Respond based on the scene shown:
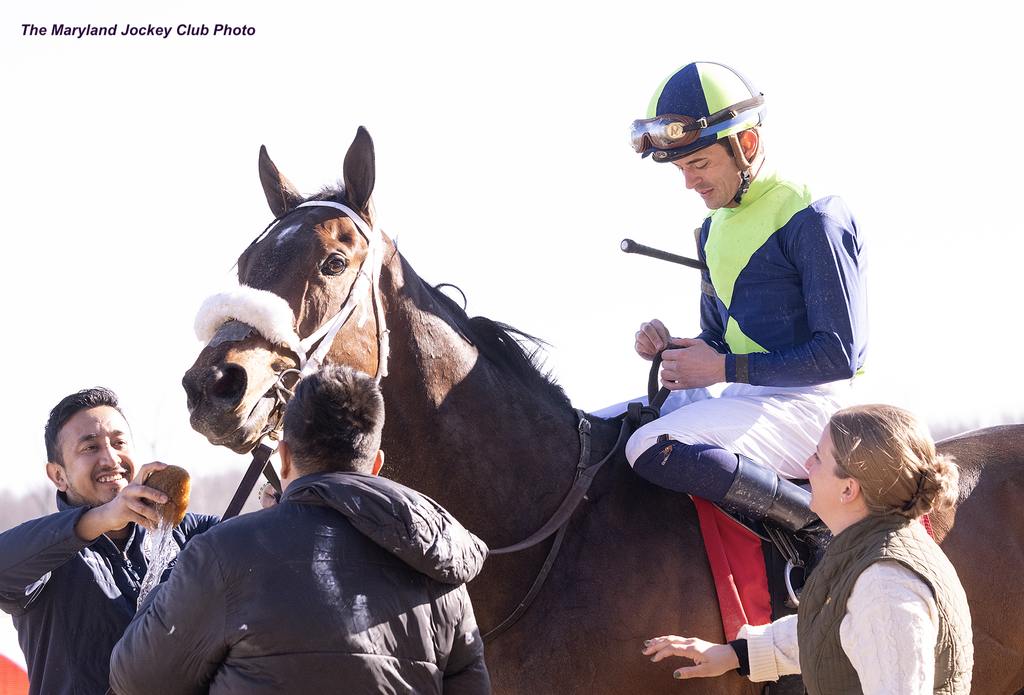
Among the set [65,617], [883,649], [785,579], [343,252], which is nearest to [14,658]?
[65,617]

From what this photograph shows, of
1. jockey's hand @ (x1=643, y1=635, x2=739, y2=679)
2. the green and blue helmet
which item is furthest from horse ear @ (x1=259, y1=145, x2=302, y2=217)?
jockey's hand @ (x1=643, y1=635, x2=739, y2=679)

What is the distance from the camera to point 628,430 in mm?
4434

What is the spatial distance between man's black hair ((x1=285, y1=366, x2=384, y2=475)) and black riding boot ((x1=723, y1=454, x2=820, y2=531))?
1.68 metres

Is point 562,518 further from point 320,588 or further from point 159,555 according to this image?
point 320,588

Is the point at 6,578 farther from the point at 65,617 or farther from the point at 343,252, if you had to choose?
the point at 343,252

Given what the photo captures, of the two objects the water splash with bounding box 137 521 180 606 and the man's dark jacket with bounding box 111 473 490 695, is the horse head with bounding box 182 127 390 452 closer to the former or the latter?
the water splash with bounding box 137 521 180 606

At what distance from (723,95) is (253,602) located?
276 centimetres

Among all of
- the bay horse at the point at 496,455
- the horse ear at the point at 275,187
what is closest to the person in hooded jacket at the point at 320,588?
the bay horse at the point at 496,455

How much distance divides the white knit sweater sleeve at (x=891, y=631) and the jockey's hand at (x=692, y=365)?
5.20ft

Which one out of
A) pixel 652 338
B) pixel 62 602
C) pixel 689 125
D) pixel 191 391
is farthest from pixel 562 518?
pixel 62 602

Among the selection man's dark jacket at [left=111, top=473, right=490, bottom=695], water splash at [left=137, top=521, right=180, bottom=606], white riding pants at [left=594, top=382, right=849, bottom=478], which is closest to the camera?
man's dark jacket at [left=111, top=473, right=490, bottom=695]

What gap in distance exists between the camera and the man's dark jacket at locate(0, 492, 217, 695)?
3.29m

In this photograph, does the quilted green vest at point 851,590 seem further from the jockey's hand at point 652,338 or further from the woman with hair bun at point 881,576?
the jockey's hand at point 652,338

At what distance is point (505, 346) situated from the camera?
4.50 metres
